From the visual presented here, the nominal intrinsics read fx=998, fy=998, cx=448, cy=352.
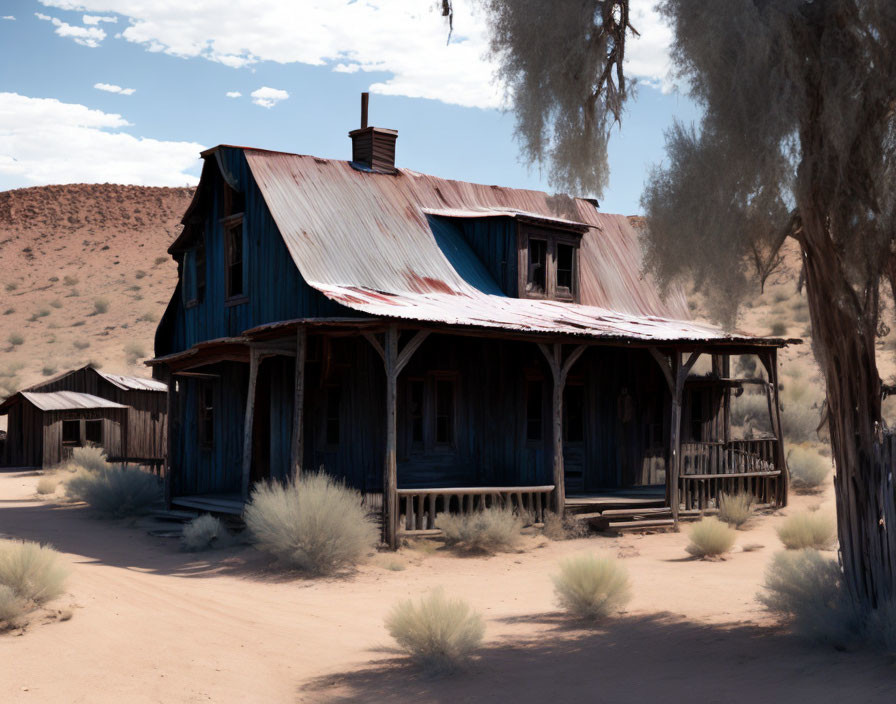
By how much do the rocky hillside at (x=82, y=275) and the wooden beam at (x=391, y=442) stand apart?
3202 cm

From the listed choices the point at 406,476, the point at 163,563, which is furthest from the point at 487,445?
the point at 163,563

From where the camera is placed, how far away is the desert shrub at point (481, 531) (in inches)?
521

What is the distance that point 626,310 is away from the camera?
765 inches

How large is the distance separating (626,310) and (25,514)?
454 inches

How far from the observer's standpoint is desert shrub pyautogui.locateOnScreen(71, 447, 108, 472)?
24375 mm

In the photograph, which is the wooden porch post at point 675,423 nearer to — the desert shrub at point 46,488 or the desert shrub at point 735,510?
the desert shrub at point 735,510

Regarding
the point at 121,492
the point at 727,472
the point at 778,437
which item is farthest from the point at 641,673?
the point at 121,492

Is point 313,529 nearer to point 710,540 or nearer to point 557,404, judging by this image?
point 557,404

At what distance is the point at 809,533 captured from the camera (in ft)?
41.6

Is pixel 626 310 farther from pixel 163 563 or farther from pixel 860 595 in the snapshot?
pixel 860 595

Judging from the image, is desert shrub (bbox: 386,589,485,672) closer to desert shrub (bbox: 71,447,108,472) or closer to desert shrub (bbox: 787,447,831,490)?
desert shrub (bbox: 787,447,831,490)

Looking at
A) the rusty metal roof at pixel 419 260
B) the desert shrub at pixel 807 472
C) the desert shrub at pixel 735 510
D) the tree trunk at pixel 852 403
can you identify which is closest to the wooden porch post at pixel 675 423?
the rusty metal roof at pixel 419 260

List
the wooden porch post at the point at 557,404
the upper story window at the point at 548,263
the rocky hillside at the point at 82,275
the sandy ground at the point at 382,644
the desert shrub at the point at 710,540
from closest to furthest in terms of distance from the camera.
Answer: the sandy ground at the point at 382,644 < the desert shrub at the point at 710,540 < the wooden porch post at the point at 557,404 < the upper story window at the point at 548,263 < the rocky hillside at the point at 82,275

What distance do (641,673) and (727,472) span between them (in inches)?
409
